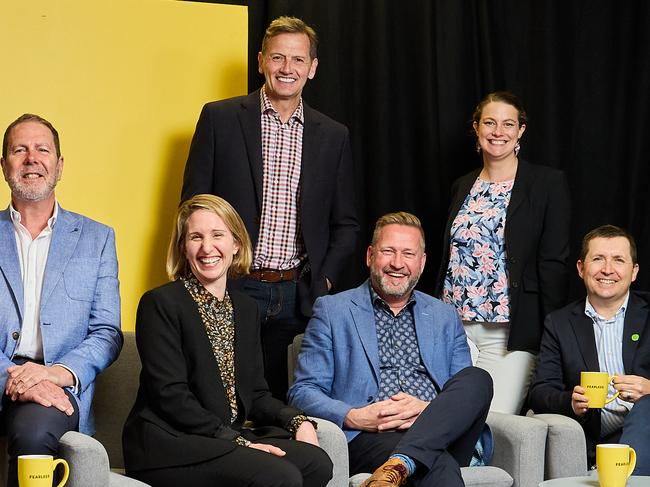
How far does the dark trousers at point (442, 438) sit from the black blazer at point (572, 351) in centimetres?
54

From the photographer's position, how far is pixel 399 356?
4250 millimetres

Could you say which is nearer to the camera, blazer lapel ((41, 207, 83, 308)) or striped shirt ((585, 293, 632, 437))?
blazer lapel ((41, 207, 83, 308))

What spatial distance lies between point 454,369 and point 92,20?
6.65 ft

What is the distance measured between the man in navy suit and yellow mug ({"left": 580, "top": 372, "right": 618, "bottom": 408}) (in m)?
0.34

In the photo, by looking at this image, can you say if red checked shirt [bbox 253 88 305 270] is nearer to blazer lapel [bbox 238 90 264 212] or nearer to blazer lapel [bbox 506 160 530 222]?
blazer lapel [bbox 238 90 264 212]

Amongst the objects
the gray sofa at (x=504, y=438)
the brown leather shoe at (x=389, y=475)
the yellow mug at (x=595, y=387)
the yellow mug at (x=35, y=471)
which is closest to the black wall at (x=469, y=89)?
the gray sofa at (x=504, y=438)

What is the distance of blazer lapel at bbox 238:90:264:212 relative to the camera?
15.2ft

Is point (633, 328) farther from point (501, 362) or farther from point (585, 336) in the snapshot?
point (501, 362)

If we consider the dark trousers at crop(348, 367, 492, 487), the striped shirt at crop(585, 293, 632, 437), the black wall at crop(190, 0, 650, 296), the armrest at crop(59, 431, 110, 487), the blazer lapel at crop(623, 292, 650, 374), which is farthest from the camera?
the black wall at crop(190, 0, 650, 296)

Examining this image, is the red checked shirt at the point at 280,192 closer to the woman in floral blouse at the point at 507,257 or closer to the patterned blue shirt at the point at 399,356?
the patterned blue shirt at the point at 399,356

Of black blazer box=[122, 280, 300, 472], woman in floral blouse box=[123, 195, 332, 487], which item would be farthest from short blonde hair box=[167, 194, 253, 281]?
black blazer box=[122, 280, 300, 472]

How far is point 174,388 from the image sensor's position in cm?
360

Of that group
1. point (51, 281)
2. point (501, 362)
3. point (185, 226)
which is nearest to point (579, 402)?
point (501, 362)

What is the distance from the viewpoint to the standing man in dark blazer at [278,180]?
460 cm
